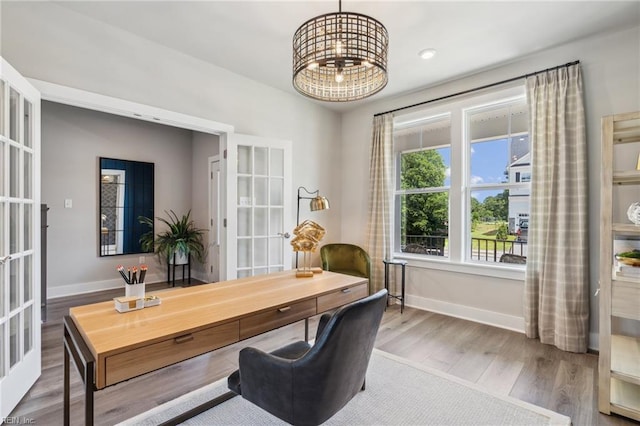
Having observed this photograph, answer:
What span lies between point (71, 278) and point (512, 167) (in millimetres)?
5937

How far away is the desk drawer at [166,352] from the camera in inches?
45.4

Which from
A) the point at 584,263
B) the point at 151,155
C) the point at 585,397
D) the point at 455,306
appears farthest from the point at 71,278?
the point at 584,263

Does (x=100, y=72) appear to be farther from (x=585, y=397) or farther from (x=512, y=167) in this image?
(x=585, y=397)

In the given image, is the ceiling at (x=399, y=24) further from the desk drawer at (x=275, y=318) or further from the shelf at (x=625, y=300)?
the desk drawer at (x=275, y=318)

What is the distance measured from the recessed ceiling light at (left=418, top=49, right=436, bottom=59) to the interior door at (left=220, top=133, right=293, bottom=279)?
181 centimetres

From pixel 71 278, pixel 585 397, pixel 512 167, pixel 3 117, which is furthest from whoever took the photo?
pixel 71 278

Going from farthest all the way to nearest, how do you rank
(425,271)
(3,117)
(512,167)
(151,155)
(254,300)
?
(151,155) < (425,271) < (512,167) < (3,117) < (254,300)

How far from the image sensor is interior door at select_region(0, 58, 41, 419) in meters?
1.90

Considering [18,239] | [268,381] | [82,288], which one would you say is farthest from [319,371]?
[82,288]

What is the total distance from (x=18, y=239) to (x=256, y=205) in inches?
82.1

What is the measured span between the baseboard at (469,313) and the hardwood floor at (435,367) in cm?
11

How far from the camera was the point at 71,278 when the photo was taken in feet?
14.7

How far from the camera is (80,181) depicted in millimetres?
4555

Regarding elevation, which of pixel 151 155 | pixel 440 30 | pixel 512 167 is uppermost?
pixel 440 30
